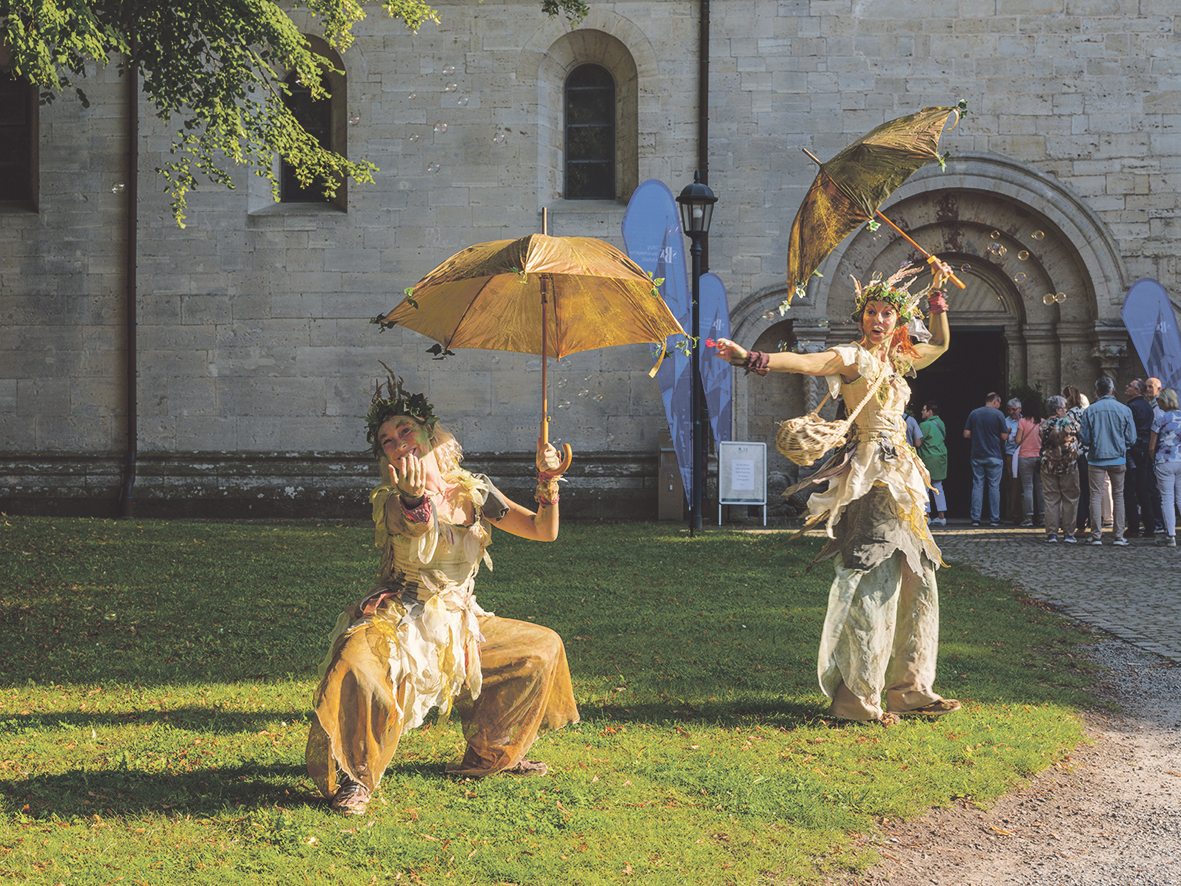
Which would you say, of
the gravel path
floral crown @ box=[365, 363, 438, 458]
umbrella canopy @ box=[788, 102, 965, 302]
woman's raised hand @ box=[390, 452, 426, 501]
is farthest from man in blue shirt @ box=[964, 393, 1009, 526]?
woman's raised hand @ box=[390, 452, 426, 501]

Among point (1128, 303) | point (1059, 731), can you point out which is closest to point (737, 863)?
point (1059, 731)

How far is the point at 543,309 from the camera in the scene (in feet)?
14.3

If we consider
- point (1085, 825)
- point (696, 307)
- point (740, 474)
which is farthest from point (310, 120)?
point (1085, 825)

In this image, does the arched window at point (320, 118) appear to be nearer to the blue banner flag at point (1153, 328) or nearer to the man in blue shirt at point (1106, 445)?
the man in blue shirt at point (1106, 445)

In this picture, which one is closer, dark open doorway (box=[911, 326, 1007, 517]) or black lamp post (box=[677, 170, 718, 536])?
black lamp post (box=[677, 170, 718, 536])

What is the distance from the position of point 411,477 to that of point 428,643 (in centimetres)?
67

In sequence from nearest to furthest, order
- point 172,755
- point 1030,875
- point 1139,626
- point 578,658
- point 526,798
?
1. point 1030,875
2. point 526,798
3. point 172,755
4. point 578,658
5. point 1139,626

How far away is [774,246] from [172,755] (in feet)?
39.9

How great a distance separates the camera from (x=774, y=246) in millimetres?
14898

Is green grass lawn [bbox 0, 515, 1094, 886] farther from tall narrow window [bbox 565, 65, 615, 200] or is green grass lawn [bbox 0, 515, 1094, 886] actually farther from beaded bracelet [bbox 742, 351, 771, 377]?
tall narrow window [bbox 565, 65, 615, 200]

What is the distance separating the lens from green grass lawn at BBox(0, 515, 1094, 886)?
3465 mm

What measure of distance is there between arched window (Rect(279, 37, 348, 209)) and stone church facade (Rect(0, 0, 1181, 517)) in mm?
112

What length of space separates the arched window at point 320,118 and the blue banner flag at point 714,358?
5.95 meters

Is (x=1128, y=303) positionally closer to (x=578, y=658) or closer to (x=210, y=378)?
(x=578, y=658)
